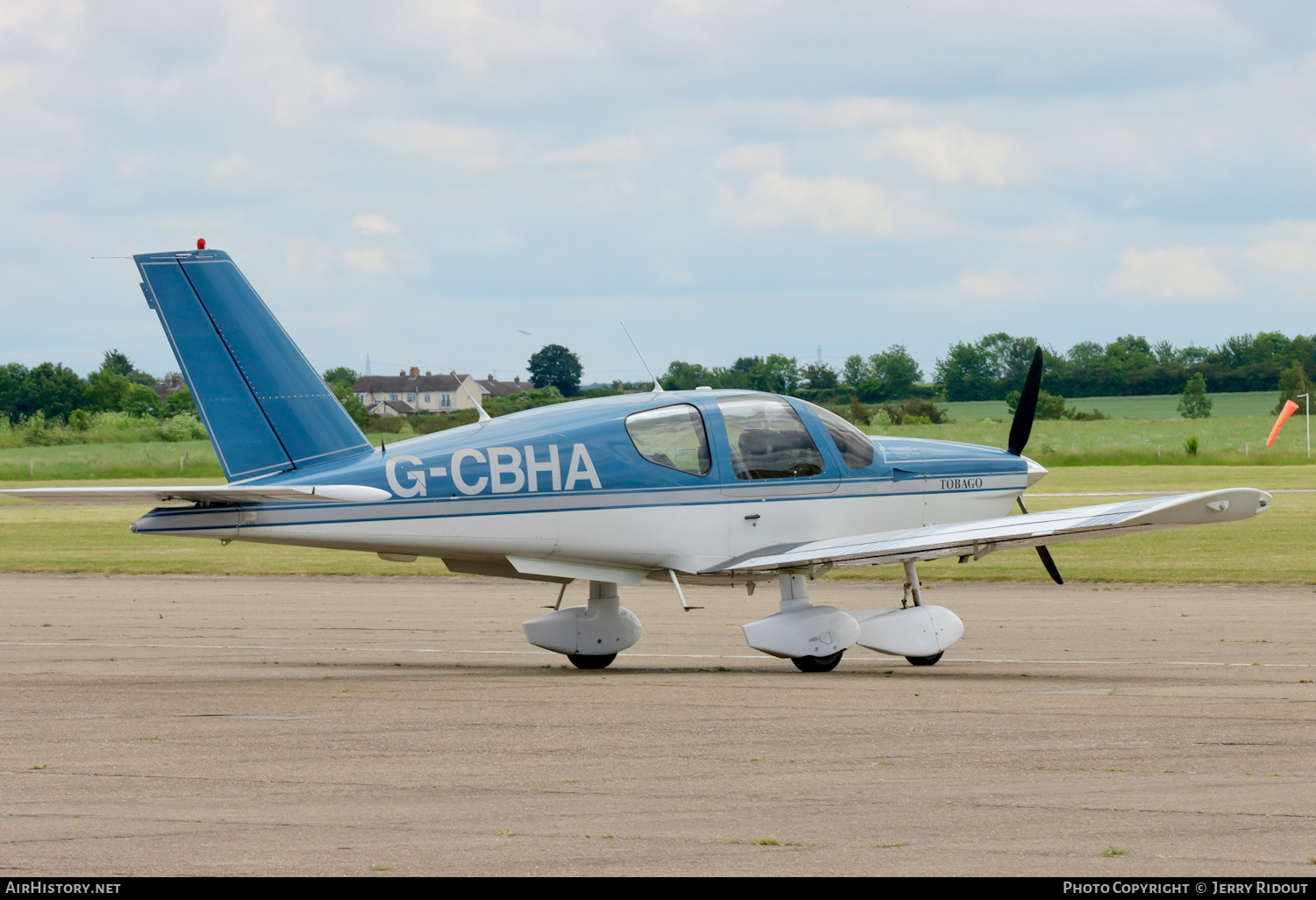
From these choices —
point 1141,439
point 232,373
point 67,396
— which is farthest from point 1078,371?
point 232,373

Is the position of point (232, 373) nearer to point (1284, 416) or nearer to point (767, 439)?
point (767, 439)

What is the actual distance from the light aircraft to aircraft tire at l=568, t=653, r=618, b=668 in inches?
43.7

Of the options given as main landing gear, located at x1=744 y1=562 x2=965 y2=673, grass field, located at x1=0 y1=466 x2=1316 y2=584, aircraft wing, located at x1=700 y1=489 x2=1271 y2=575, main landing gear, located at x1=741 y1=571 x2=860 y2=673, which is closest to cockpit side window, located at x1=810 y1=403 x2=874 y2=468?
aircraft wing, located at x1=700 y1=489 x2=1271 y2=575

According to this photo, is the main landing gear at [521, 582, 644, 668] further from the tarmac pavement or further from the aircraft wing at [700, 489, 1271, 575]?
the aircraft wing at [700, 489, 1271, 575]

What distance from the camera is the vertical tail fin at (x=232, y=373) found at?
503 inches

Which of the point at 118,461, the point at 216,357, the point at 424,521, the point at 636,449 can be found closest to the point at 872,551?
the point at 636,449

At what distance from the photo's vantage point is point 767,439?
13.5 m

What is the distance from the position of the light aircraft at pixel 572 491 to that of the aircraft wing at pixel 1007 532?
33 mm

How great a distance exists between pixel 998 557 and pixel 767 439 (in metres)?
18.0

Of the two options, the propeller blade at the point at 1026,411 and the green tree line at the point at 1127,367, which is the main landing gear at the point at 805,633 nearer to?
the propeller blade at the point at 1026,411

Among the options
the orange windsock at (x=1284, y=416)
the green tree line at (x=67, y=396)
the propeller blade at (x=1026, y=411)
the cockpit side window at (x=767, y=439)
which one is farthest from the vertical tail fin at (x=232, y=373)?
the green tree line at (x=67, y=396)

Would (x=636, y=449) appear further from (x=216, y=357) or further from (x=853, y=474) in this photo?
(x=216, y=357)

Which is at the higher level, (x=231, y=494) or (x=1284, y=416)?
(x=231, y=494)

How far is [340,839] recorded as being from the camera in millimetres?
6969
